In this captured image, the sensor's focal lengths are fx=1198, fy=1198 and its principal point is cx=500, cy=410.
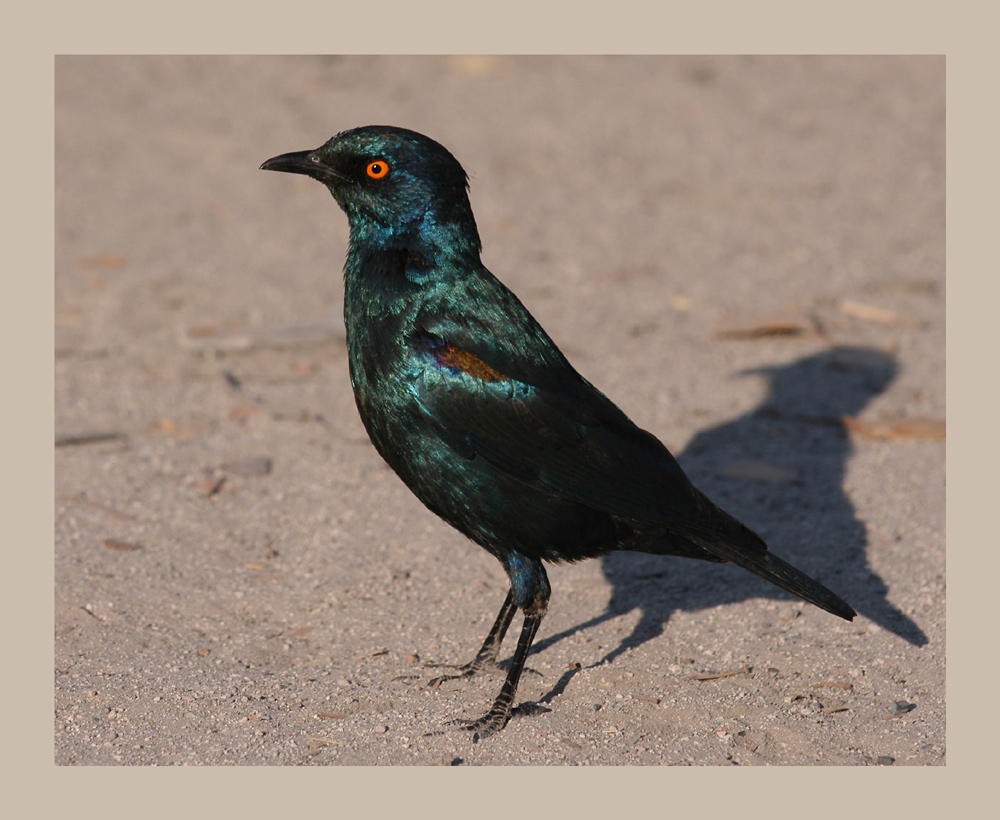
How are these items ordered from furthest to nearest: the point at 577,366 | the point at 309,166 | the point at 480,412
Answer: the point at 577,366
the point at 309,166
the point at 480,412

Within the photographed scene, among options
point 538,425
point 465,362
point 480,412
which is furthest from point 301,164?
point 538,425

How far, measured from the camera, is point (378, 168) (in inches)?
191

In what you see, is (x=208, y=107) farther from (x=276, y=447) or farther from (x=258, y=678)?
(x=258, y=678)

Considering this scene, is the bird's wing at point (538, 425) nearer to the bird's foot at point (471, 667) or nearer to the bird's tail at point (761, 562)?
the bird's tail at point (761, 562)

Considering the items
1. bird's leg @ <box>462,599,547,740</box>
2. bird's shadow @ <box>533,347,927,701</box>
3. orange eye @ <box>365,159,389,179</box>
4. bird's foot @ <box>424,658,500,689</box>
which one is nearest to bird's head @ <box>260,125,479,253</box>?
orange eye @ <box>365,159,389,179</box>

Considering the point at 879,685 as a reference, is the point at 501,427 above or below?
above

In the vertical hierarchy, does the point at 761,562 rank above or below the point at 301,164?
below

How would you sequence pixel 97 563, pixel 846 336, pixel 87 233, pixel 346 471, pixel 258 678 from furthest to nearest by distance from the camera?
pixel 87 233 → pixel 846 336 → pixel 346 471 → pixel 97 563 → pixel 258 678

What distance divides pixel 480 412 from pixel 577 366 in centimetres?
349

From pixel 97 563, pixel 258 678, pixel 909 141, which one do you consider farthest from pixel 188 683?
pixel 909 141

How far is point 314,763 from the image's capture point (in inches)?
171

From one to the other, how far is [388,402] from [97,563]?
2035 millimetres

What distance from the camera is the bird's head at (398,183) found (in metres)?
4.85

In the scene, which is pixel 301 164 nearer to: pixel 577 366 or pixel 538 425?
pixel 538 425
